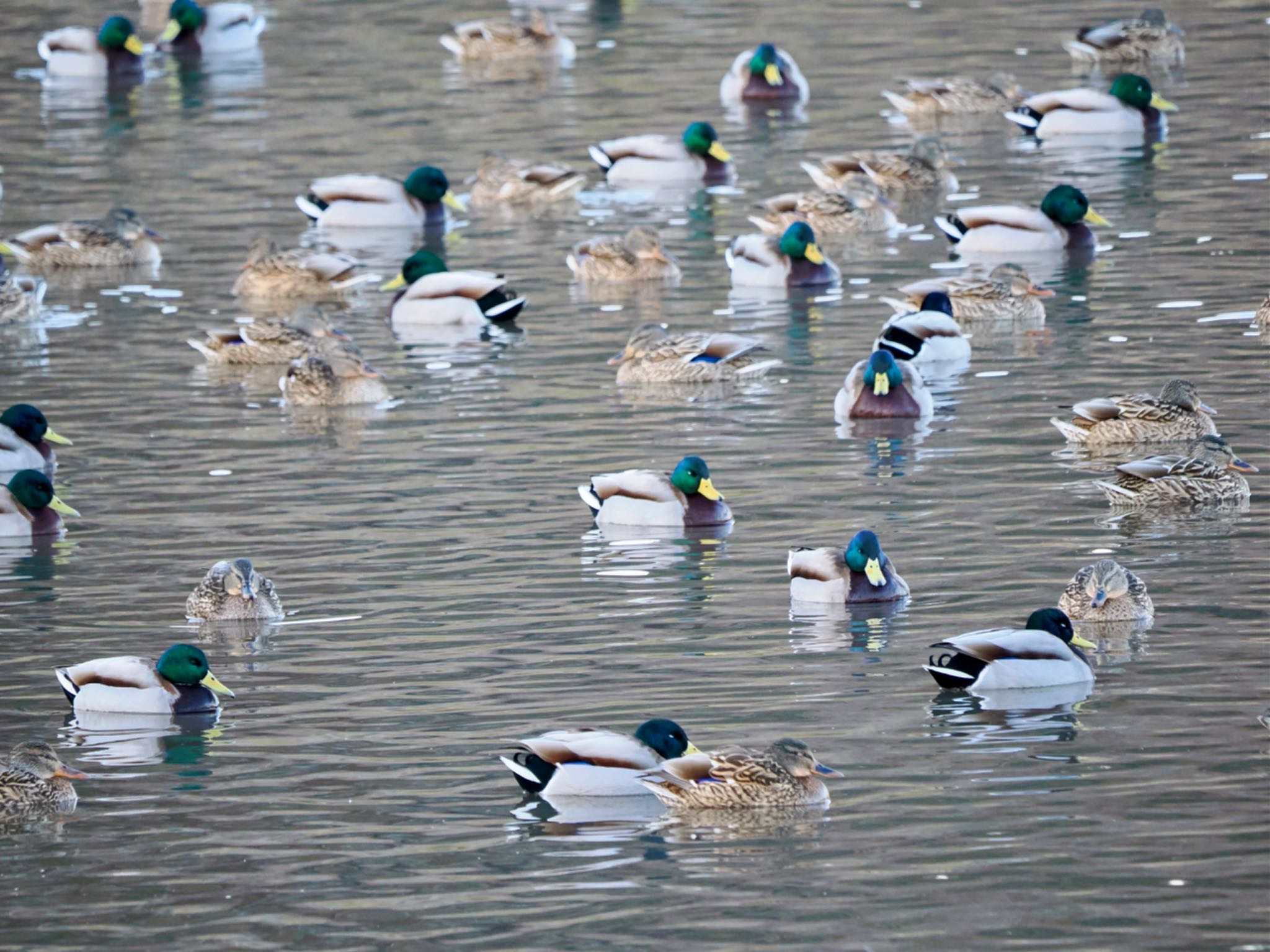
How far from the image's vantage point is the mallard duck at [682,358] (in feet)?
58.0

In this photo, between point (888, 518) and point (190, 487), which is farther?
point (190, 487)

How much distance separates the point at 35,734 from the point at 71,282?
1194 cm

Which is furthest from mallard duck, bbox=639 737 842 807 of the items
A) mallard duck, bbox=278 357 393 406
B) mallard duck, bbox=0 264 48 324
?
mallard duck, bbox=0 264 48 324

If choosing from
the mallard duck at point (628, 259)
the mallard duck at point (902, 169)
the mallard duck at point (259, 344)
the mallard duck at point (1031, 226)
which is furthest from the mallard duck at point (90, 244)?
the mallard duck at point (1031, 226)

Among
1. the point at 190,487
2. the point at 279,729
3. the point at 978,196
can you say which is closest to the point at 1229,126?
the point at 978,196

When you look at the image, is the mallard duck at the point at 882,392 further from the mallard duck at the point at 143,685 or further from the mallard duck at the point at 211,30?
the mallard duck at the point at 211,30

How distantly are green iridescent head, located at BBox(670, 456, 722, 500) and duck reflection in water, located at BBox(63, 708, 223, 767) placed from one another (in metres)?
3.59

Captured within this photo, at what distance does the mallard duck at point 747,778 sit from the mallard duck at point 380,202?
14.6 m

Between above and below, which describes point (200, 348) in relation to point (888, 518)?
above

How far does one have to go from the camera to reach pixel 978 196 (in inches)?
922

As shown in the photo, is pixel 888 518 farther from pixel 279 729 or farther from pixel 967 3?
pixel 967 3

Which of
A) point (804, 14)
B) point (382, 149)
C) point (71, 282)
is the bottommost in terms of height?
point (71, 282)

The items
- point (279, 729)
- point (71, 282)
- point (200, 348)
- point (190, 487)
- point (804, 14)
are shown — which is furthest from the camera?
Result: point (804, 14)

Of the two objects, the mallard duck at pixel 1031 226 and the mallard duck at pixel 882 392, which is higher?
the mallard duck at pixel 1031 226
